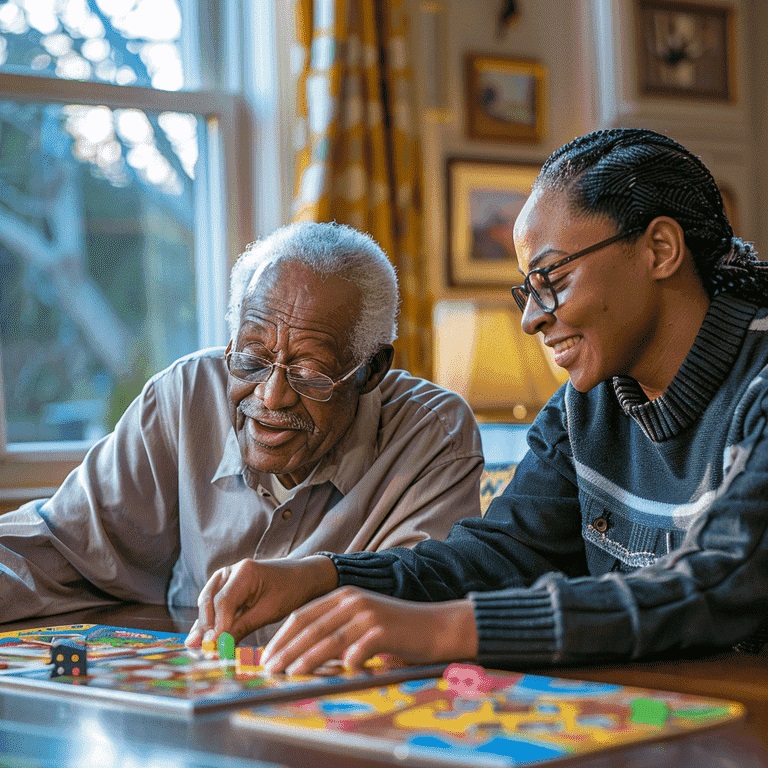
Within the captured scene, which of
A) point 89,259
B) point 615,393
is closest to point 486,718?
point 615,393

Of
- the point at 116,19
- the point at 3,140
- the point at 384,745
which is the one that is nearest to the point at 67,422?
the point at 3,140

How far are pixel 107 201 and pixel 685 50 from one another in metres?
2.56

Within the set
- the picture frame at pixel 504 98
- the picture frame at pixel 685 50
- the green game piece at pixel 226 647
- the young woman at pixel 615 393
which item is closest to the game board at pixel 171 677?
the green game piece at pixel 226 647

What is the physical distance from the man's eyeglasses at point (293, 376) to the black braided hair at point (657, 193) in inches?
23.7

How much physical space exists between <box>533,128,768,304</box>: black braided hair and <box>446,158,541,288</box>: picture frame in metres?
2.67

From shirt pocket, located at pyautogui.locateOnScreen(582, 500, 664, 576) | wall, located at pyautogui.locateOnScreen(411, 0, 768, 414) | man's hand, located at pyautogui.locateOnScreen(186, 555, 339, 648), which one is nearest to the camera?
man's hand, located at pyautogui.locateOnScreen(186, 555, 339, 648)

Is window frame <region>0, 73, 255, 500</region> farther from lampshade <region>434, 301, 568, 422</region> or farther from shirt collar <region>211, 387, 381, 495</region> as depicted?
shirt collar <region>211, 387, 381, 495</region>

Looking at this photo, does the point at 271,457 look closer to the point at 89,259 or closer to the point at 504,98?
the point at 89,259

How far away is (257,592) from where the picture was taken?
5.12ft

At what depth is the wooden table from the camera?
0.94 metres

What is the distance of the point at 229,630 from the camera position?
4.92ft

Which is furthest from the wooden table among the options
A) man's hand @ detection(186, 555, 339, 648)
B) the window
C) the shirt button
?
the window

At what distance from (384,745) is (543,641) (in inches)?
14.6

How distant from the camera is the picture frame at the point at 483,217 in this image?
4.36 meters
